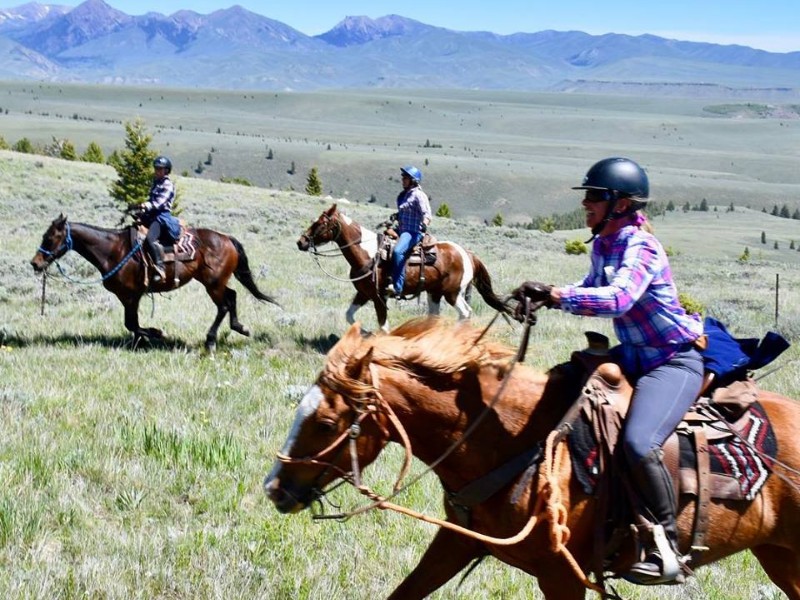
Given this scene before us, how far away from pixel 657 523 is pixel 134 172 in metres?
47.1

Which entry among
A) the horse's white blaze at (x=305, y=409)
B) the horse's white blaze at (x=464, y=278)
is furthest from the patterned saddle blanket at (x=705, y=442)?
the horse's white blaze at (x=464, y=278)

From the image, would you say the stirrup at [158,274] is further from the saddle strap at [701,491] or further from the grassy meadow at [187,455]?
the saddle strap at [701,491]

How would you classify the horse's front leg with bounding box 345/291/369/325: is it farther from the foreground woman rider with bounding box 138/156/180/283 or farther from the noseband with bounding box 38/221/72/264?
the noseband with bounding box 38/221/72/264

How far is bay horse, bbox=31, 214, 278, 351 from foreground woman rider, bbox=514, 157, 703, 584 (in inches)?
378

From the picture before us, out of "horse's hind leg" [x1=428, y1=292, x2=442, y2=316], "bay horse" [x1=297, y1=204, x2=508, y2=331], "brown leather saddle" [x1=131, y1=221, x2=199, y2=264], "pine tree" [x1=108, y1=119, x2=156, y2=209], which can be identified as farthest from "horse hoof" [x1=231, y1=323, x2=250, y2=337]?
"pine tree" [x1=108, y1=119, x2=156, y2=209]

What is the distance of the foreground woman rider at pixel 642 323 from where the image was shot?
4219 mm

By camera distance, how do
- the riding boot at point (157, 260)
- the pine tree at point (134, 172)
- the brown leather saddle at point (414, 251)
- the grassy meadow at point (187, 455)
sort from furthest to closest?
the pine tree at point (134, 172), the brown leather saddle at point (414, 251), the riding boot at point (157, 260), the grassy meadow at point (187, 455)

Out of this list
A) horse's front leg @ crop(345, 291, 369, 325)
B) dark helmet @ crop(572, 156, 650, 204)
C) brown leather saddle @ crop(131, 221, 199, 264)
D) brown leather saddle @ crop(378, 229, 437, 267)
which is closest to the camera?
dark helmet @ crop(572, 156, 650, 204)

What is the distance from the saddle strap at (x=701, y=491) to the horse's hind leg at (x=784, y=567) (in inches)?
25.8

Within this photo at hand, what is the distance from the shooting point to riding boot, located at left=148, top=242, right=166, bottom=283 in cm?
1352

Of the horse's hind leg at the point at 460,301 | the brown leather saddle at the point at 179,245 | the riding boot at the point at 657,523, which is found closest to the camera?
the riding boot at the point at 657,523

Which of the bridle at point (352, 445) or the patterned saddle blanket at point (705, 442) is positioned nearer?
the bridle at point (352, 445)

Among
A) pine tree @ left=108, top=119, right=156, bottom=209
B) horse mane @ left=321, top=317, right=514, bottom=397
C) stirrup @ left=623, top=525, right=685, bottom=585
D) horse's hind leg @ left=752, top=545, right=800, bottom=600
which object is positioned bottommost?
pine tree @ left=108, top=119, right=156, bottom=209

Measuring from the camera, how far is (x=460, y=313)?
15.8 m
